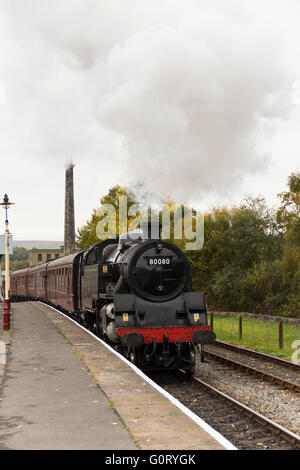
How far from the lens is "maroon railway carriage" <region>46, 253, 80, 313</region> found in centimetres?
1909

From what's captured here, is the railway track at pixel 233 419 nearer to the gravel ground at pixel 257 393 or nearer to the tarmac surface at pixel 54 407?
the gravel ground at pixel 257 393

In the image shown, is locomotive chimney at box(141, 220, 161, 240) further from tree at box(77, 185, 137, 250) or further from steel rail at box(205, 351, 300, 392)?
tree at box(77, 185, 137, 250)

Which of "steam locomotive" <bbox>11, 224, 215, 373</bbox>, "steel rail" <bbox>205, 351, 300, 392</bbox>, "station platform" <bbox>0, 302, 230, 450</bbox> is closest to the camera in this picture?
"station platform" <bbox>0, 302, 230, 450</bbox>

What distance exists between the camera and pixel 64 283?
21.7 meters

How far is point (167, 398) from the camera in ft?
25.0

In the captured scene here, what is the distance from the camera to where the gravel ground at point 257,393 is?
27.6 ft

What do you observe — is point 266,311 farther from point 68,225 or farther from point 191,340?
point 191,340

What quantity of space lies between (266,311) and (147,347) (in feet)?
87.0

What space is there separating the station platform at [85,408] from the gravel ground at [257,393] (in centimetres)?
193

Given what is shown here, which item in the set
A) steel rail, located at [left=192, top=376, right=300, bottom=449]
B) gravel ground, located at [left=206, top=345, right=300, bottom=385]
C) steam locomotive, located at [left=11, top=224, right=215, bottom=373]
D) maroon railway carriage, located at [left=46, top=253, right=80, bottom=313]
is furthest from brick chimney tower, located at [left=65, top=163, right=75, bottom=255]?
steel rail, located at [left=192, top=376, right=300, bottom=449]

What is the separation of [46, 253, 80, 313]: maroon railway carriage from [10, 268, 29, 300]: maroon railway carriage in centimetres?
1458
